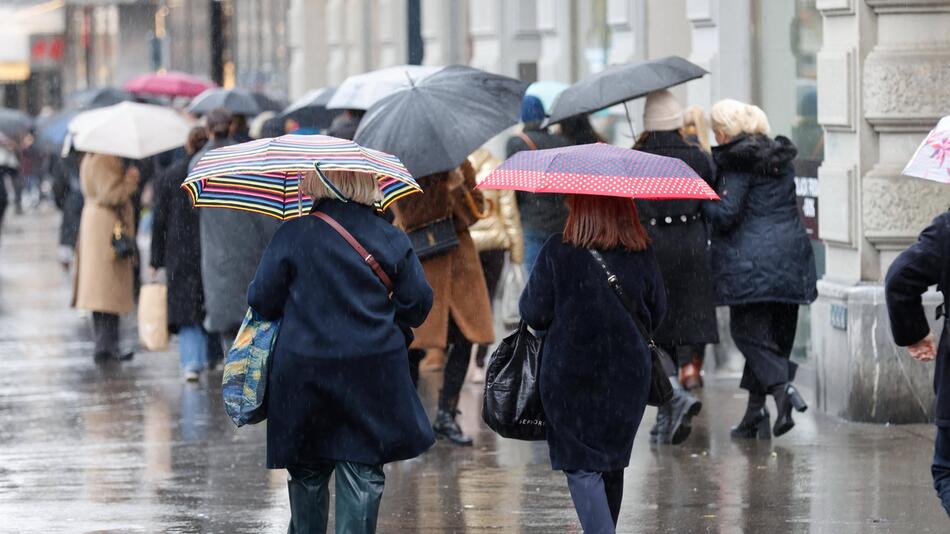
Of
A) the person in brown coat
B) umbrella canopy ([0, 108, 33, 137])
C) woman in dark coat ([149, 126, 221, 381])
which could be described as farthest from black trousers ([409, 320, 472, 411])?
umbrella canopy ([0, 108, 33, 137])

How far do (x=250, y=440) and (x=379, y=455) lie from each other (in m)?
4.14

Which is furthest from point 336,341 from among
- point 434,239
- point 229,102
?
point 229,102

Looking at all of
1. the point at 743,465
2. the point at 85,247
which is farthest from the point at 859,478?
the point at 85,247

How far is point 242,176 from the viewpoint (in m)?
7.14

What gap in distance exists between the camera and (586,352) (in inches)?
266

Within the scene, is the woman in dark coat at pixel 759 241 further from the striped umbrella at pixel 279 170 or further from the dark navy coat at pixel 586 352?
the dark navy coat at pixel 586 352

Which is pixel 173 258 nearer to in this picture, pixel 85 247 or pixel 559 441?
pixel 85 247

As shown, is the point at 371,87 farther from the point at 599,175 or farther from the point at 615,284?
the point at 615,284

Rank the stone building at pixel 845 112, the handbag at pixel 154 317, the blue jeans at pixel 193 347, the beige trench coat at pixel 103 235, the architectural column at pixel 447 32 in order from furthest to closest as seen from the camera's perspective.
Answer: the architectural column at pixel 447 32, the beige trench coat at pixel 103 235, the handbag at pixel 154 317, the blue jeans at pixel 193 347, the stone building at pixel 845 112

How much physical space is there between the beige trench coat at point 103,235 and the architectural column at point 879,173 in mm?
5822

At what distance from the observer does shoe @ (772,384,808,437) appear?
9.69 meters

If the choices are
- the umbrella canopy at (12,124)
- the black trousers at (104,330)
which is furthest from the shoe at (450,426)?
the umbrella canopy at (12,124)

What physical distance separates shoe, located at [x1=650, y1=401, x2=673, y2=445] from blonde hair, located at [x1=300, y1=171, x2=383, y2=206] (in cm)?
366

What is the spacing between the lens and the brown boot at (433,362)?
13.1 meters
